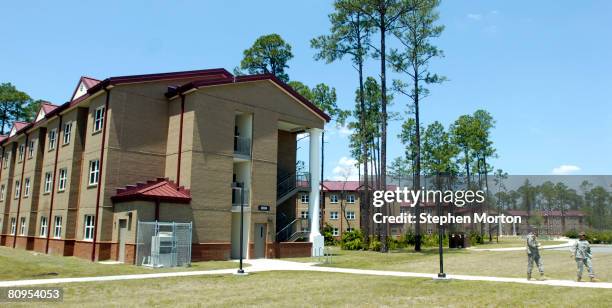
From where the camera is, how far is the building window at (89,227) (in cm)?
2522

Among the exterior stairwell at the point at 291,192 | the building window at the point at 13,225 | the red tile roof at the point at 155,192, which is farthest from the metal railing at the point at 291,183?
the building window at the point at 13,225

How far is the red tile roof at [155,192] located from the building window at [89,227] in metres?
2.25

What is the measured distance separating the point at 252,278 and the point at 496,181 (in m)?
57.5

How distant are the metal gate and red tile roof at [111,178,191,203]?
1350 millimetres

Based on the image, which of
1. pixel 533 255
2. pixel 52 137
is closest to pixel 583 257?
pixel 533 255

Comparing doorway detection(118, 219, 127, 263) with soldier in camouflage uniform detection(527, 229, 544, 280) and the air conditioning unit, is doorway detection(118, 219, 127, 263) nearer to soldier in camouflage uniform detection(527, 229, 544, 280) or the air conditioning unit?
the air conditioning unit

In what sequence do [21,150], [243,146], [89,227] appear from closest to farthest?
[89,227], [243,146], [21,150]

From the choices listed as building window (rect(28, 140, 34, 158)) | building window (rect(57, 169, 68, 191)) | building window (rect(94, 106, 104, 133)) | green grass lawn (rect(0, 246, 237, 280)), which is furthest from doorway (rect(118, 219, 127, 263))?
building window (rect(28, 140, 34, 158))

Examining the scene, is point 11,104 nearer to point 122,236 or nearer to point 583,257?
Result: point 122,236

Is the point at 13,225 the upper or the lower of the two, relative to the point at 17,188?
lower

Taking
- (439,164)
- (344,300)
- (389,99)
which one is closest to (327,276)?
(344,300)

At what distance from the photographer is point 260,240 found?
27781mm

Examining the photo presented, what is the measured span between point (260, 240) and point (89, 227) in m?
9.36

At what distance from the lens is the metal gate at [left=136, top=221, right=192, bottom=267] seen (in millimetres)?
21531
